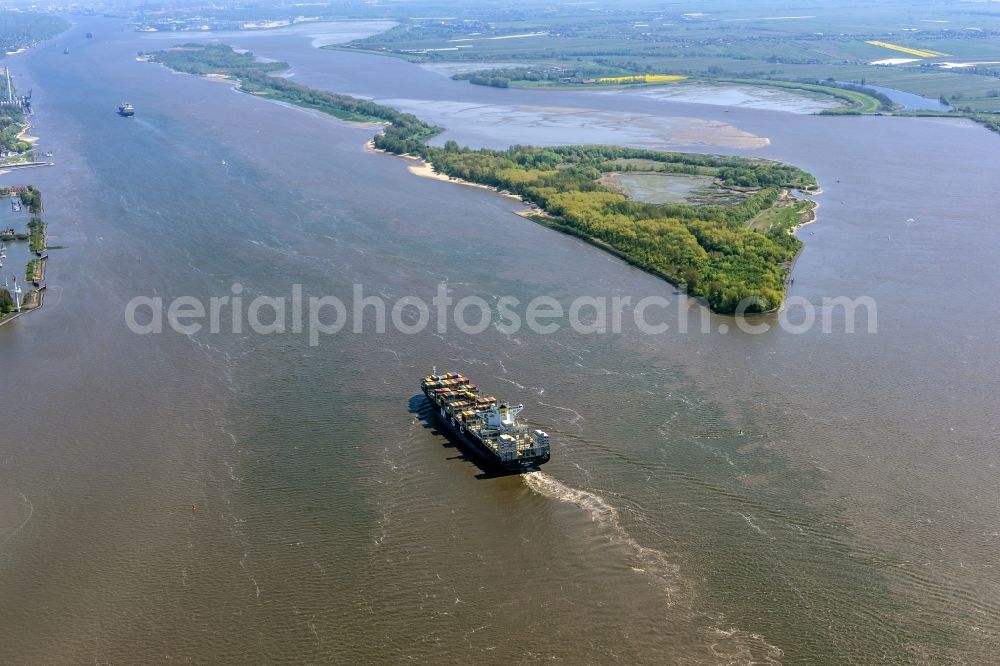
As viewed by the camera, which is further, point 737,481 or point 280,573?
point 737,481

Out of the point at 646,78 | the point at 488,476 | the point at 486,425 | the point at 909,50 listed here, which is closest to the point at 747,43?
the point at 909,50

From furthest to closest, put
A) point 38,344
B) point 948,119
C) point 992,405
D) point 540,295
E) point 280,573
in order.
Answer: point 948,119 → point 540,295 → point 38,344 → point 992,405 → point 280,573

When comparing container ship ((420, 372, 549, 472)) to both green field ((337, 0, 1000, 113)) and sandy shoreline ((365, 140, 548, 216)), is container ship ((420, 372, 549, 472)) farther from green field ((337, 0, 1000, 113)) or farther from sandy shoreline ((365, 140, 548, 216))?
green field ((337, 0, 1000, 113))

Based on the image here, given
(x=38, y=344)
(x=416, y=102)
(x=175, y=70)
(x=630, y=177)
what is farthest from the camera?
(x=175, y=70)

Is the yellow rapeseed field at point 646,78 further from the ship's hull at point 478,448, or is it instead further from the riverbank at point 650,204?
the ship's hull at point 478,448

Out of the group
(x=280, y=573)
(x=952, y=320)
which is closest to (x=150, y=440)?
(x=280, y=573)

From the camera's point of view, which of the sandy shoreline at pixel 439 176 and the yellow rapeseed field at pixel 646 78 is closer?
the sandy shoreline at pixel 439 176

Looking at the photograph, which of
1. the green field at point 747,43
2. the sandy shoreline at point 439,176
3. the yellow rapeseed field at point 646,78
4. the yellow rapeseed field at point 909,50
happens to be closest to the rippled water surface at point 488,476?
the sandy shoreline at point 439,176

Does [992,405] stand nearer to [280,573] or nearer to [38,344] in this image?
[280,573]
